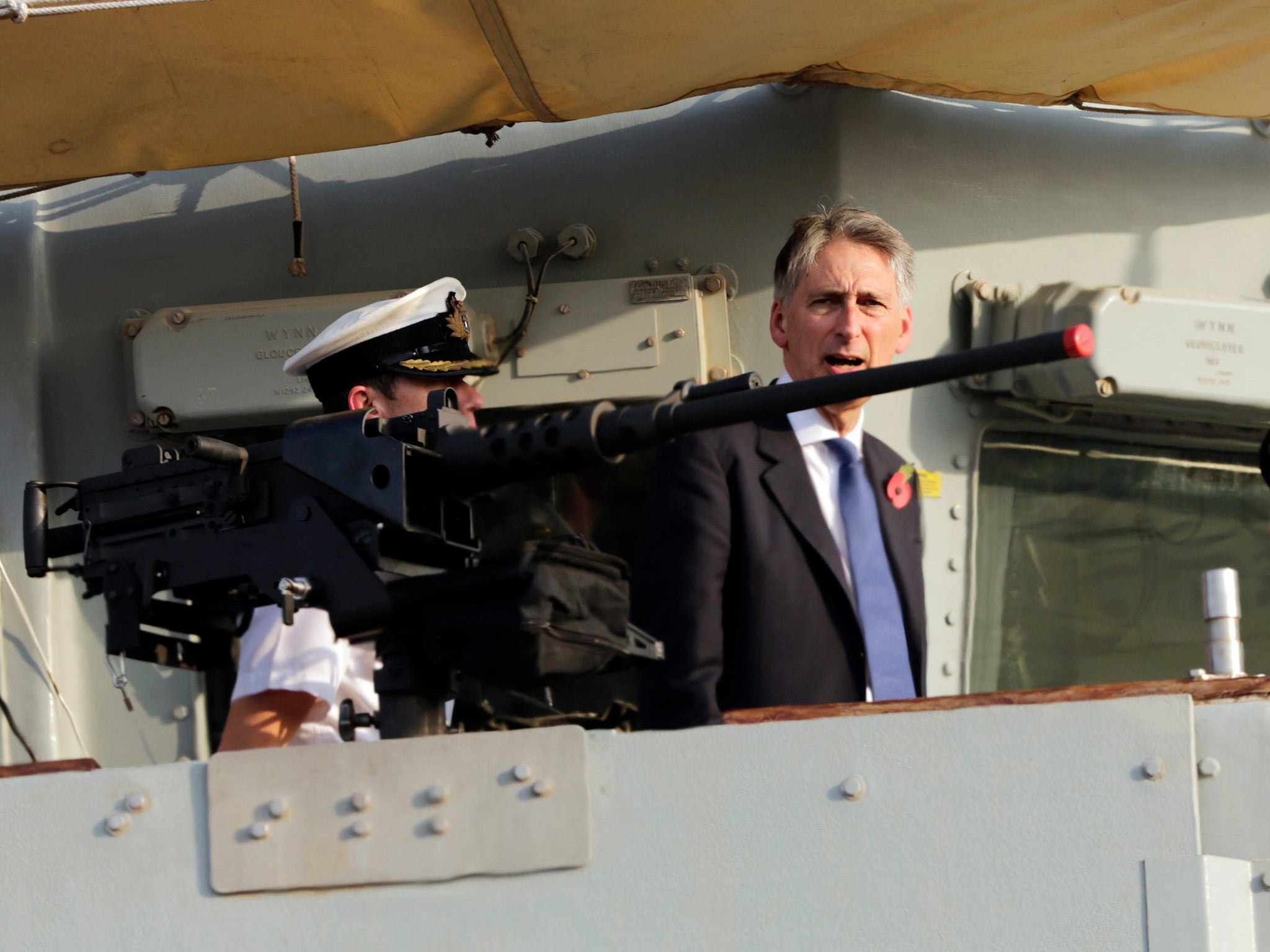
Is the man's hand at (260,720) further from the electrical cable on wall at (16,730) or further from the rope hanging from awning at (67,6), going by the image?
the rope hanging from awning at (67,6)

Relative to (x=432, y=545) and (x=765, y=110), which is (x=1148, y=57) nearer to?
(x=765, y=110)

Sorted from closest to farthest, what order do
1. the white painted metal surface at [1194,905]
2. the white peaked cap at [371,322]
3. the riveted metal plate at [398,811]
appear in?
the white painted metal surface at [1194,905]
the riveted metal plate at [398,811]
the white peaked cap at [371,322]

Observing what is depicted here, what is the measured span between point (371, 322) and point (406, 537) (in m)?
0.85

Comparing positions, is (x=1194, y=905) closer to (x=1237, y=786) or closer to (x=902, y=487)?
(x=1237, y=786)

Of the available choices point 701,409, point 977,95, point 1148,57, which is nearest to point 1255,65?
point 1148,57

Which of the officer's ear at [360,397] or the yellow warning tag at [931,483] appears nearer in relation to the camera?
the officer's ear at [360,397]

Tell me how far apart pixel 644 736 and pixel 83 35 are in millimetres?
1672

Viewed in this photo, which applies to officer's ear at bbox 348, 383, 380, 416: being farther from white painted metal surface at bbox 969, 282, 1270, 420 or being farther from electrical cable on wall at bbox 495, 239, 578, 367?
white painted metal surface at bbox 969, 282, 1270, 420

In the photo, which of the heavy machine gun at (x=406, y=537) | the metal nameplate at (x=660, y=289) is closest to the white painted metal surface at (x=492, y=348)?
the metal nameplate at (x=660, y=289)

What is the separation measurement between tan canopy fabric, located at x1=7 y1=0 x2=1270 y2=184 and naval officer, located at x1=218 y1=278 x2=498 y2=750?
419mm

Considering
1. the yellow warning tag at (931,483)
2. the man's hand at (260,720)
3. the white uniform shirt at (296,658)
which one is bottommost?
the man's hand at (260,720)

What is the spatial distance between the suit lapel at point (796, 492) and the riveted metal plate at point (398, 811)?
2.81 ft

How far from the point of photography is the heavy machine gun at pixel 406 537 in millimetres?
1492

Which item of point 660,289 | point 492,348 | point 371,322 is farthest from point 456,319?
point 660,289
